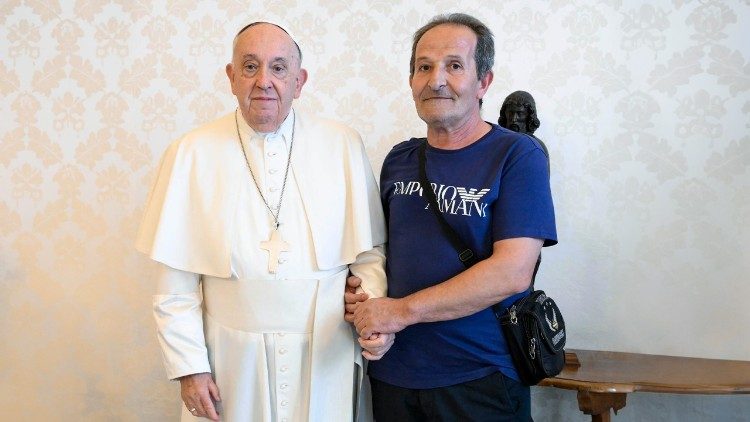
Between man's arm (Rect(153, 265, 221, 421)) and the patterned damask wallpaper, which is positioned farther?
the patterned damask wallpaper

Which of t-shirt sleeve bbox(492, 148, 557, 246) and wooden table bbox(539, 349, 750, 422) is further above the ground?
t-shirt sleeve bbox(492, 148, 557, 246)

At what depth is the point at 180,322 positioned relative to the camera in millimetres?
1960

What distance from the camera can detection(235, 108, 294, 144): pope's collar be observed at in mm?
2048

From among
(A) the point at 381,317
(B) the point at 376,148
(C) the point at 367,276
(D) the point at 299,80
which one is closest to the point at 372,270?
(C) the point at 367,276

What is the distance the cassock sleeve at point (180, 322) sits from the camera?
1.92m

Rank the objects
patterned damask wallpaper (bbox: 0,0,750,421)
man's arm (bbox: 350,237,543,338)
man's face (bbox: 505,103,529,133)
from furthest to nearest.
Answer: patterned damask wallpaper (bbox: 0,0,750,421), man's face (bbox: 505,103,529,133), man's arm (bbox: 350,237,543,338)

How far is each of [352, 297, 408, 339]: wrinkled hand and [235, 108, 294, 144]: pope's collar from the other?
0.58 metres

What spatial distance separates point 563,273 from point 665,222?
1.51 ft

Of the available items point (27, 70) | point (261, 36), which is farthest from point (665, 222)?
point (27, 70)

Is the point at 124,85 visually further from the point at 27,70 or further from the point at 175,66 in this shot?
the point at 27,70

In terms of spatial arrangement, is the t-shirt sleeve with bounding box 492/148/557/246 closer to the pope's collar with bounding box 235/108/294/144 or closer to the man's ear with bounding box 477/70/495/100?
the man's ear with bounding box 477/70/495/100

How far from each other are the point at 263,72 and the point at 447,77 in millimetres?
522

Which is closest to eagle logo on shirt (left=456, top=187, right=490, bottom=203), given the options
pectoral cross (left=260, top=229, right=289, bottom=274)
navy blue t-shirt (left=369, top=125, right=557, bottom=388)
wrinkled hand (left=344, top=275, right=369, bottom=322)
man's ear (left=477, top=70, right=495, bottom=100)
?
navy blue t-shirt (left=369, top=125, right=557, bottom=388)

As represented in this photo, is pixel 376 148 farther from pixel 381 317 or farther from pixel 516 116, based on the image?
pixel 381 317
